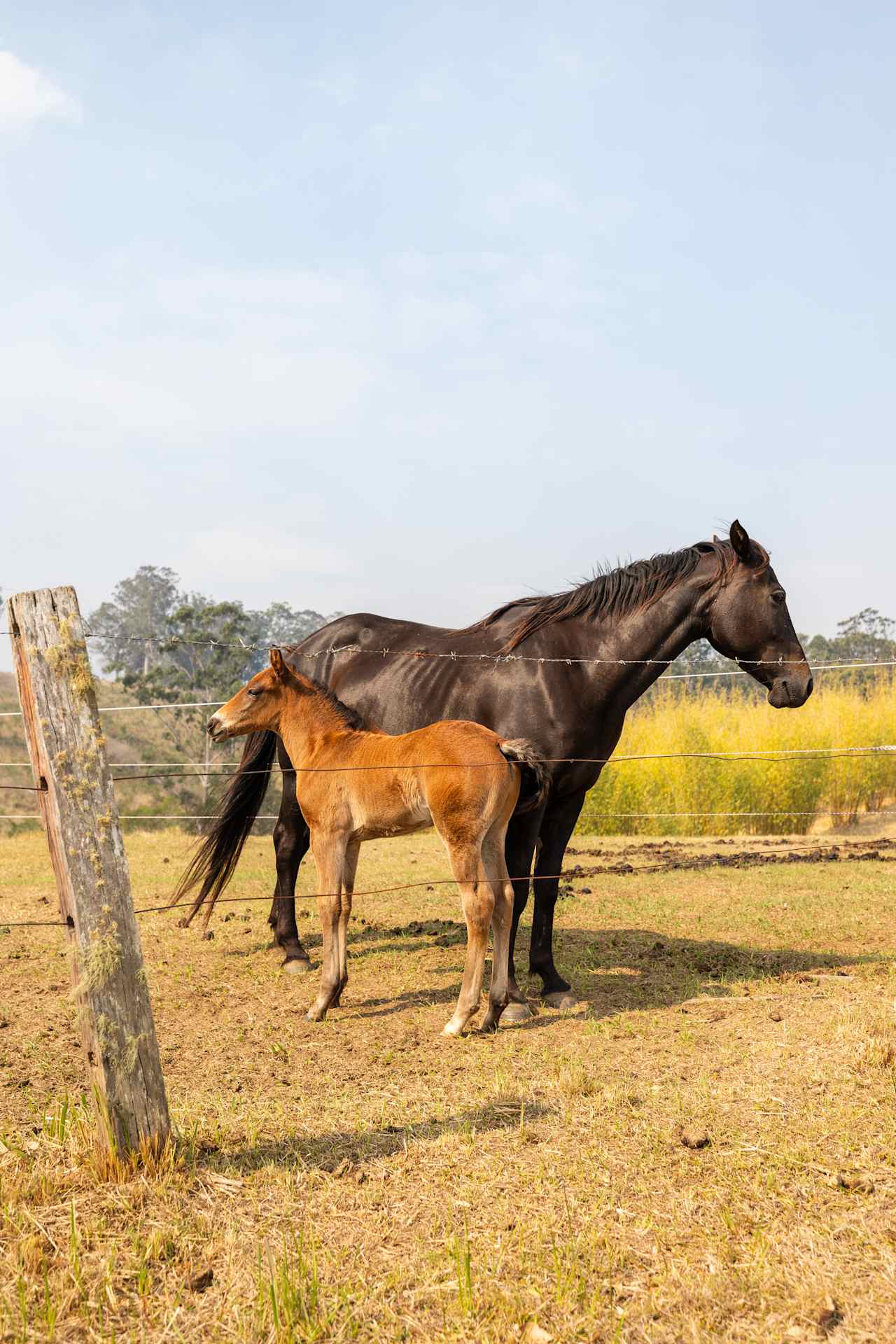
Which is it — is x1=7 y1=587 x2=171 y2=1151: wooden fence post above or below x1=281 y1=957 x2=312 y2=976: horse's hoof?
above

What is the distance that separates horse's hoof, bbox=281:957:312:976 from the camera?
748cm

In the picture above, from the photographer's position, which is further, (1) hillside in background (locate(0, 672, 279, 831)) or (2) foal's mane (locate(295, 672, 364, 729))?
(1) hillside in background (locate(0, 672, 279, 831))

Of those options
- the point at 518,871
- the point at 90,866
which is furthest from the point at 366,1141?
the point at 518,871

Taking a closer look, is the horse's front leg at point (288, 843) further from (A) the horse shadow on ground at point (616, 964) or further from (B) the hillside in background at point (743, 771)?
(B) the hillside in background at point (743, 771)

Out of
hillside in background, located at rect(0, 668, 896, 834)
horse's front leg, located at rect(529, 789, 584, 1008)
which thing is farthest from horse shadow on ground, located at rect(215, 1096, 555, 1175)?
hillside in background, located at rect(0, 668, 896, 834)

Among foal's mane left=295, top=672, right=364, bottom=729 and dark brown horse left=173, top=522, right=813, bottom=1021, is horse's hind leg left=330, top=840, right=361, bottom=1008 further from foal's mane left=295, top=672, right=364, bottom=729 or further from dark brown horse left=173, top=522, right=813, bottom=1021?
foal's mane left=295, top=672, right=364, bottom=729

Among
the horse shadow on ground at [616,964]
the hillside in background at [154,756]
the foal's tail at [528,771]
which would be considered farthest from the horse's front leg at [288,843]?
the hillside in background at [154,756]

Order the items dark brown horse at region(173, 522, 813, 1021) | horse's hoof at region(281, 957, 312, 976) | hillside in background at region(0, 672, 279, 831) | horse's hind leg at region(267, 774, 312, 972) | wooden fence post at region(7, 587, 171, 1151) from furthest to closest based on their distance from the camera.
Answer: hillside in background at region(0, 672, 279, 831)
horse's hind leg at region(267, 774, 312, 972)
horse's hoof at region(281, 957, 312, 976)
dark brown horse at region(173, 522, 813, 1021)
wooden fence post at region(7, 587, 171, 1151)

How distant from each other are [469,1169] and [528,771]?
2.70m

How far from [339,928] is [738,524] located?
3.51m

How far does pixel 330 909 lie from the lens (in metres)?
6.10

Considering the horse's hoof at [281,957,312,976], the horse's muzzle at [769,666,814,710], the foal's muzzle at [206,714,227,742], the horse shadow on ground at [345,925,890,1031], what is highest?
the foal's muzzle at [206,714,227,742]

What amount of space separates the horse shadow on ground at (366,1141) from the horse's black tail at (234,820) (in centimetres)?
391

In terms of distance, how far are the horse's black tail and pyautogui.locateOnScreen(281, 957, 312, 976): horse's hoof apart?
0.78 m
